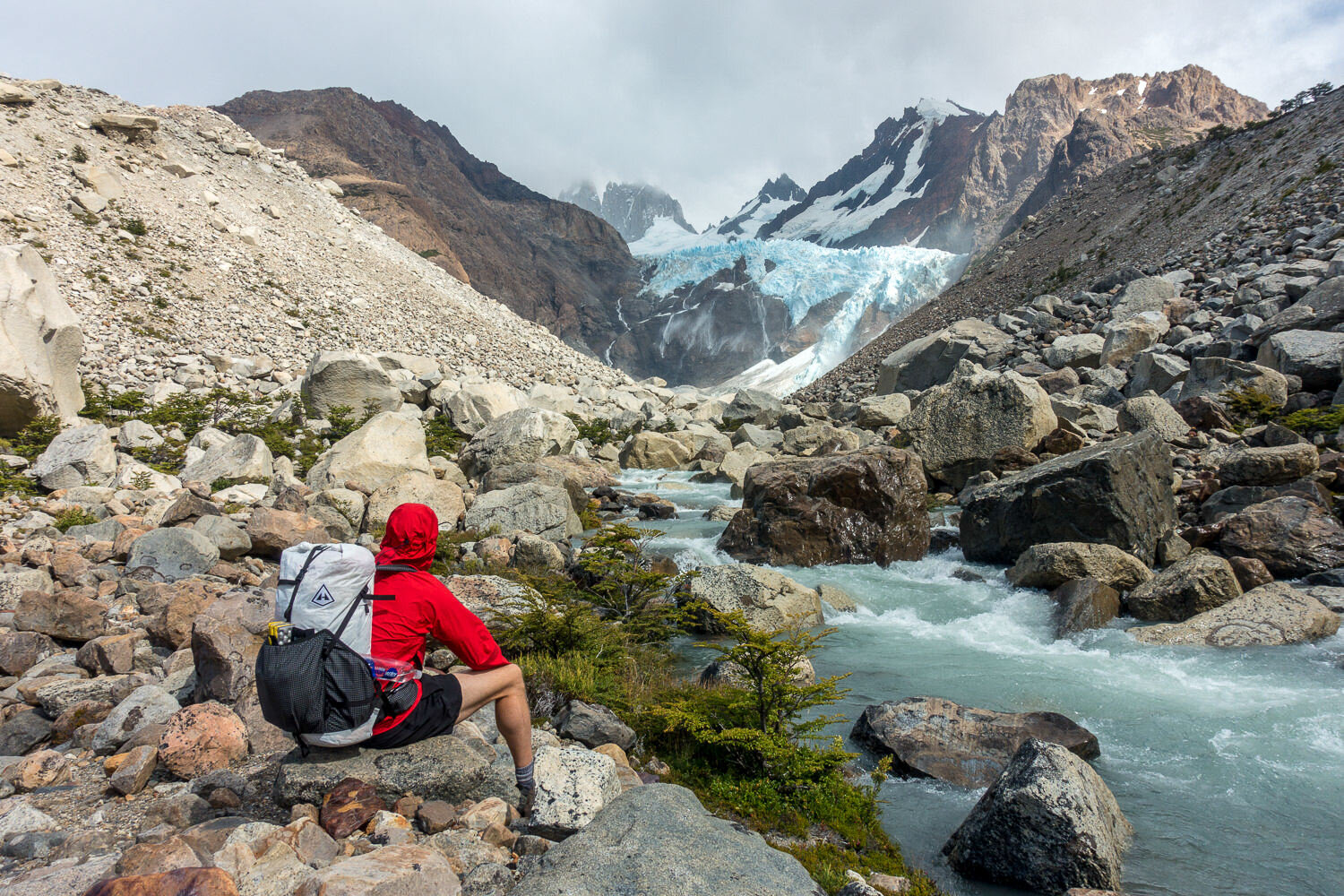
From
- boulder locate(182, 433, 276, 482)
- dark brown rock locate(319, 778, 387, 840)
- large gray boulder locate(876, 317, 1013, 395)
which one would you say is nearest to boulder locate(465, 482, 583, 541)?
boulder locate(182, 433, 276, 482)

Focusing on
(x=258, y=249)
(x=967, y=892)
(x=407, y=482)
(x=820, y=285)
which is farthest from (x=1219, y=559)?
(x=820, y=285)

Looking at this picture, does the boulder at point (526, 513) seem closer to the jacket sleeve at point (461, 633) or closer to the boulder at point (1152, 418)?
the jacket sleeve at point (461, 633)

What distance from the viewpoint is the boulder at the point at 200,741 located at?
3.46 metres

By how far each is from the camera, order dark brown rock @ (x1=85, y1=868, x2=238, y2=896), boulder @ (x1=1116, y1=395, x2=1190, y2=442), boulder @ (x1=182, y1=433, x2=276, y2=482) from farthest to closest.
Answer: boulder @ (x1=1116, y1=395, x2=1190, y2=442) → boulder @ (x1=182, y1=433, x2=276, y2=482) → dark brown rock @ (x1=85, y1=868, x2=238, y2=896)

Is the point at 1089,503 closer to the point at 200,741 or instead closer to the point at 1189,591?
the point at 1189,591

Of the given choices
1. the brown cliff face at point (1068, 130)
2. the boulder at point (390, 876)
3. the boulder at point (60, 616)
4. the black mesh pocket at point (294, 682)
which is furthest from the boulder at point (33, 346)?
the brown cliff face at point (1068, 130)

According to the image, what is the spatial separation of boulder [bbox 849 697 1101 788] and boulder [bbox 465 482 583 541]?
255 inches

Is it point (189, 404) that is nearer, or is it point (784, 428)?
point (189, 404)

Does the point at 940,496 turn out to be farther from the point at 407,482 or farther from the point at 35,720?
the point at 35,720

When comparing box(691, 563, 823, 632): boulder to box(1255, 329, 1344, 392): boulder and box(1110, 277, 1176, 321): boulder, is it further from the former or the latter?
box(1110, 277, 1176, 321): boulder

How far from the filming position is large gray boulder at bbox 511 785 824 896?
259 centimetres

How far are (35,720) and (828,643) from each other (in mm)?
6589

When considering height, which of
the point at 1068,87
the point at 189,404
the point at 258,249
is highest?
the point at 1068,87

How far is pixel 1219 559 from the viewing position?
697cm
